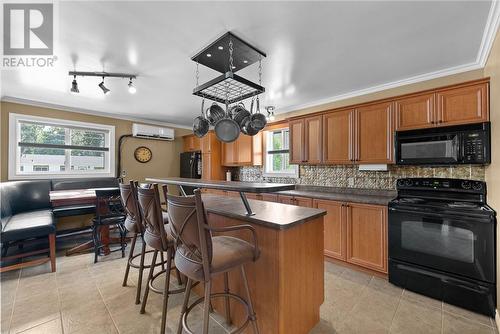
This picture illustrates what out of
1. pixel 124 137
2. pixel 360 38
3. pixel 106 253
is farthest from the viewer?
pixel 124 137

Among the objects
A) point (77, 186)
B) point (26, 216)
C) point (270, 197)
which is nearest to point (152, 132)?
point (77, 186)

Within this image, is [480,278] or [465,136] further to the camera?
[465,136]

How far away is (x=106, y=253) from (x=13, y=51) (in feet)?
8.71

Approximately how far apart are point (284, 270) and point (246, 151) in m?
3.39

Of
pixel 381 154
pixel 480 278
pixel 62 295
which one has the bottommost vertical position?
pixel 62 295

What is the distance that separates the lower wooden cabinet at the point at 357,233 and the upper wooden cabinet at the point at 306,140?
0.82 meters

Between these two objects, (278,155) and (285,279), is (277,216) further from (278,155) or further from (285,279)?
(278,155)

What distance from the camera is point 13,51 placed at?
84.7 inches

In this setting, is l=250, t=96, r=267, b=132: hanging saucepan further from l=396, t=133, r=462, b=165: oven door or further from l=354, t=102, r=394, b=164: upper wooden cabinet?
l=396, t=133, r=462, b=165: oven door

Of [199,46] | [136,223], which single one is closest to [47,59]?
[199,46]

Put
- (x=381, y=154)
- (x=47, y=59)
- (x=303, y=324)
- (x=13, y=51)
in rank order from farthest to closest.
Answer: (x=381, y=154), (x=47, y=59), (x=13, y=51), (x=303, y=324)

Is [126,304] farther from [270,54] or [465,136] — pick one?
[465,136]

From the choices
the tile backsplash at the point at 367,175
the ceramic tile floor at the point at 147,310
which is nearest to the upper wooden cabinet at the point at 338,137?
the tile backsplash at the point at 367,175

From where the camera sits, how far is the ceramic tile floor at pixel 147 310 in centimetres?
173
